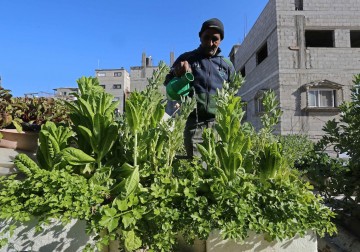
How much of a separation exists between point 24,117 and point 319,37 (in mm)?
16666

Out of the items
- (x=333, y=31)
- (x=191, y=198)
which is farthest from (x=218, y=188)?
(x=333, y=31)

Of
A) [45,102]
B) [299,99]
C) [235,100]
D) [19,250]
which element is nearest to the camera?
[19,250]

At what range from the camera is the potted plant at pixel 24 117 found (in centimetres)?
239

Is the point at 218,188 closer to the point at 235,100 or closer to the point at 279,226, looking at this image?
the point at 279,226

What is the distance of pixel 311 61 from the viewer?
13703 mm

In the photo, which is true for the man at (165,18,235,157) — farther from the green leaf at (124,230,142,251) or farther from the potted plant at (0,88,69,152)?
the potted plant at (0,88,69,152)

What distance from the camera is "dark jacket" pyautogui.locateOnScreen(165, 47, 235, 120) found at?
94.2 inches

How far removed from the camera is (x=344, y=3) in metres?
14.0

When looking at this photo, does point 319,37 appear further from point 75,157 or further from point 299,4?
point 75,157

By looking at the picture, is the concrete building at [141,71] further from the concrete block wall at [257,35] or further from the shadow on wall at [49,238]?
the shadow on wall at [49,238]

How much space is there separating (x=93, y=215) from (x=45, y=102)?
2009 mm

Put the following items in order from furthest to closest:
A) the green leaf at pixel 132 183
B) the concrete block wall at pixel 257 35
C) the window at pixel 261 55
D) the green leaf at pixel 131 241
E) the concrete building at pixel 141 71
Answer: the concrete building at pixel 141 71 → the window at pixel 261 55 → the concrete block wall at pixel 257 35 → the green leaf at pixel 132 183 → the green leaf at pixel 131 241

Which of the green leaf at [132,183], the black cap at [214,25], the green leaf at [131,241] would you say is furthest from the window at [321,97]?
the green leaf at [131,241]

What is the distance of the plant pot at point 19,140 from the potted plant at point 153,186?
0.85m
